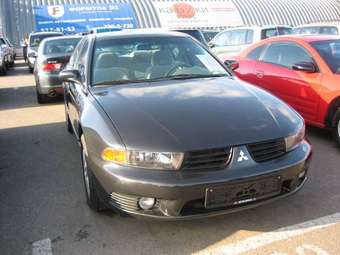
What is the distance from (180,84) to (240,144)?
1.31m

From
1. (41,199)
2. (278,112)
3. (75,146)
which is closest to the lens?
(278,112)

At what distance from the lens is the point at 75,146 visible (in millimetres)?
5895

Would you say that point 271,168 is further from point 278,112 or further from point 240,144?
point 278,112

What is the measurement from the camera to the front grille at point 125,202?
9.87 feet

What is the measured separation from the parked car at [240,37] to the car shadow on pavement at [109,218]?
852cm

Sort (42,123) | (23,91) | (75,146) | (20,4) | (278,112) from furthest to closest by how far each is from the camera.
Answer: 1. (20,4)
2. (23,91)
3. (42,123)
4. (75,146)
5. (278,112)

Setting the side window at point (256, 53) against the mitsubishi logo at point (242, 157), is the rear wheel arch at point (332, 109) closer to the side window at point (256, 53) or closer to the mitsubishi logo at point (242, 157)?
the side window at point (256, 53)

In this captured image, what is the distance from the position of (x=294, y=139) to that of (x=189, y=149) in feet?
3.13

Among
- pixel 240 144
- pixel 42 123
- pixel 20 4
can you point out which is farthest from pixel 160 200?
pixel 20 4

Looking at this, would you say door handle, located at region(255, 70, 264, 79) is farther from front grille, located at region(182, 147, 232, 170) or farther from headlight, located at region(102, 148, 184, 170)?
headlight, located at region(102, 148, 184, 170)

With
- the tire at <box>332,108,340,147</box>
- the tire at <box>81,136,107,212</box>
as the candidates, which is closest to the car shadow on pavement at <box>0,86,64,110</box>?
the tire at <box>81,136,107,212</box>

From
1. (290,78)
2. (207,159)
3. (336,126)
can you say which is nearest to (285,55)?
(290,78)

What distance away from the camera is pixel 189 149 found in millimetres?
2918

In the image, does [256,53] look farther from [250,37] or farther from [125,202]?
[250,37]
